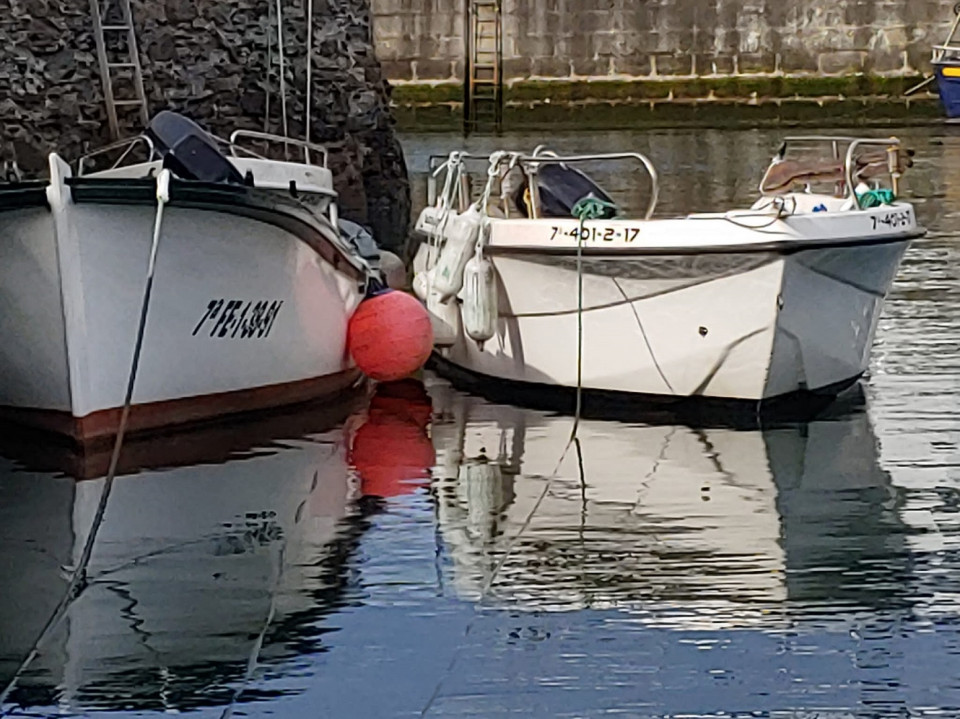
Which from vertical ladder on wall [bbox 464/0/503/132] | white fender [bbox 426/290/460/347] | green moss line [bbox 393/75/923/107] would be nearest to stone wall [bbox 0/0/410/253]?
white fender [bbox 426/290/460/347]

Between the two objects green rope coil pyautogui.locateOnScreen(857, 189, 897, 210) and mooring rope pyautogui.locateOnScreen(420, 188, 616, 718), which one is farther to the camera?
green rope coil pyautogui.locateOnScreen(857, 189, 897, 210)

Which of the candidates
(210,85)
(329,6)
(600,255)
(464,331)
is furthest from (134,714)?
(329,6)

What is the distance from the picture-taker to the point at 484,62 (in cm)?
3584

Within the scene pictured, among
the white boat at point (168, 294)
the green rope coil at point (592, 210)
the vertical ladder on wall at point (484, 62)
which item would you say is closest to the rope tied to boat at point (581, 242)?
the green rope coil at point (592, 210)

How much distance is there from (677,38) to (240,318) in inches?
1061

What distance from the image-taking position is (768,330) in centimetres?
887

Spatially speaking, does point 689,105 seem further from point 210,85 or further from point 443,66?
point 210,85

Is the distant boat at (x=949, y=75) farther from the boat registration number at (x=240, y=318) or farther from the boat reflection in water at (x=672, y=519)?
the boat registration number at (x=240, y=318)

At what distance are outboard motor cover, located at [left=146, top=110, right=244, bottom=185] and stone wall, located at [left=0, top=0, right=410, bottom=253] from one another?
Result: 4.19 meters

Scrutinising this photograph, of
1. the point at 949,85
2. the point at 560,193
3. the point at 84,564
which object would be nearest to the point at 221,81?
the point at 560,193

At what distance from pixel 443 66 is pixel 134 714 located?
31346 millimetres

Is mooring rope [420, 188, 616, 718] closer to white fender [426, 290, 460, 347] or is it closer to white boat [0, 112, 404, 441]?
white fender [426, 290, 460, 347]

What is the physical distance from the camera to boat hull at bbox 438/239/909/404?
8844 mm

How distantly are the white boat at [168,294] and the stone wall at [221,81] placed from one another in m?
4.51
